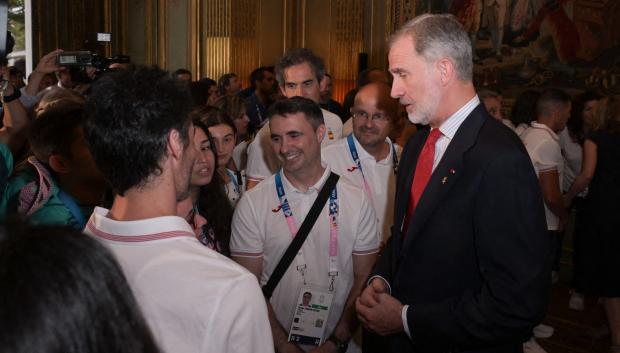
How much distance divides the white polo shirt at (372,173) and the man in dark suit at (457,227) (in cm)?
Answer: 115

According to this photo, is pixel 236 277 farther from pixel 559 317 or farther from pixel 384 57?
pixel 384 57

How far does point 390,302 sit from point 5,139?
2.73 meters

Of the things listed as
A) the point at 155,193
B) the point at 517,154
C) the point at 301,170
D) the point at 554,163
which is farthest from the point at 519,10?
the point at 155,193

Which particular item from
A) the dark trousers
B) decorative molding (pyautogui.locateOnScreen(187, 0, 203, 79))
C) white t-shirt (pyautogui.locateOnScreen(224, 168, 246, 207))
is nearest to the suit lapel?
white t-shirt (pyautogui.locateOnScreen(224, 168, 246, 207))

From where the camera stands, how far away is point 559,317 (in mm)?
5414

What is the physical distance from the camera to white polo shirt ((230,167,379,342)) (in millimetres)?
2607

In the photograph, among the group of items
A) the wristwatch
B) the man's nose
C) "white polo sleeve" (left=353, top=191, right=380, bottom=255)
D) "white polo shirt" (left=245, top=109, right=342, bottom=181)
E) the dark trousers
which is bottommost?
the dark trousers

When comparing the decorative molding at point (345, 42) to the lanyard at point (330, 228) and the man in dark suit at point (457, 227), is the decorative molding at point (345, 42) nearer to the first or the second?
the lanyard at point (330, 228)

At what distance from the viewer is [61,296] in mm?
695

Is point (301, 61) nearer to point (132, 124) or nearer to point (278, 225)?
point (278, 225)

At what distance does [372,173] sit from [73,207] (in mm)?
1697

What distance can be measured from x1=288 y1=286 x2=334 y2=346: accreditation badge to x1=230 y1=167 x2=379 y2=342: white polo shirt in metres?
0.06

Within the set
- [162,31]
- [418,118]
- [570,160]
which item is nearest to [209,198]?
[418,118]

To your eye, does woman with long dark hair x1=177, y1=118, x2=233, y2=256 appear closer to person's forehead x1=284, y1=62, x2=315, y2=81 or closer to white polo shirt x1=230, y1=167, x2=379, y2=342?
white polo shirt x1=230, y1=167, x2=379, y2=342
